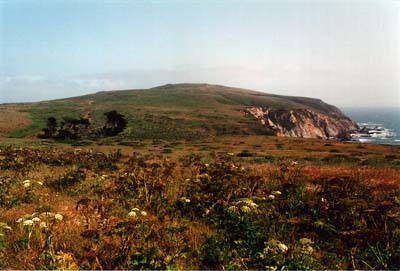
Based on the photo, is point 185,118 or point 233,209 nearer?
point 233,209

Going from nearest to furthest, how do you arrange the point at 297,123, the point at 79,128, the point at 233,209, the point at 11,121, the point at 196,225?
the point at 233,209 < the point at 196,225 < the point at 79,128 < the point at 11,121 < the point at 297,123

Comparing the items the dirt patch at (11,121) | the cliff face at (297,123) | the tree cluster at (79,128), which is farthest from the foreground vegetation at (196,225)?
the cliff face at (297,123)

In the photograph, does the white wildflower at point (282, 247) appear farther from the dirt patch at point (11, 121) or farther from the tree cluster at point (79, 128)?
the dirt patch at point (11, 121)

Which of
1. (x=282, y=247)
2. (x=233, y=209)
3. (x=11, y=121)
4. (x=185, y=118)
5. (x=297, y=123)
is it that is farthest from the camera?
(x=297, y=123)

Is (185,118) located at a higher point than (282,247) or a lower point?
lower

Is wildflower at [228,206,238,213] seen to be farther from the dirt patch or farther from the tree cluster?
the dirt patch

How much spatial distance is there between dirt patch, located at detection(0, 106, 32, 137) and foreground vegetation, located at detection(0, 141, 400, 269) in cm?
6014

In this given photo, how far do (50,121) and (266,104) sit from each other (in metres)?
91.8

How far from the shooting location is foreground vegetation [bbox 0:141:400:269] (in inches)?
209

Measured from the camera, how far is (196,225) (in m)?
7.12

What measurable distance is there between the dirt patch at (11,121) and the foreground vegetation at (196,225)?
60.1 m

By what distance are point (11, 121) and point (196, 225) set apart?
2974 inches

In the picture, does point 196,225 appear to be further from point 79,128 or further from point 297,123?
point 297,123

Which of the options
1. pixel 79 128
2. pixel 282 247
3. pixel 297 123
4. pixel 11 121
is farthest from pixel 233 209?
pixel 297 123
